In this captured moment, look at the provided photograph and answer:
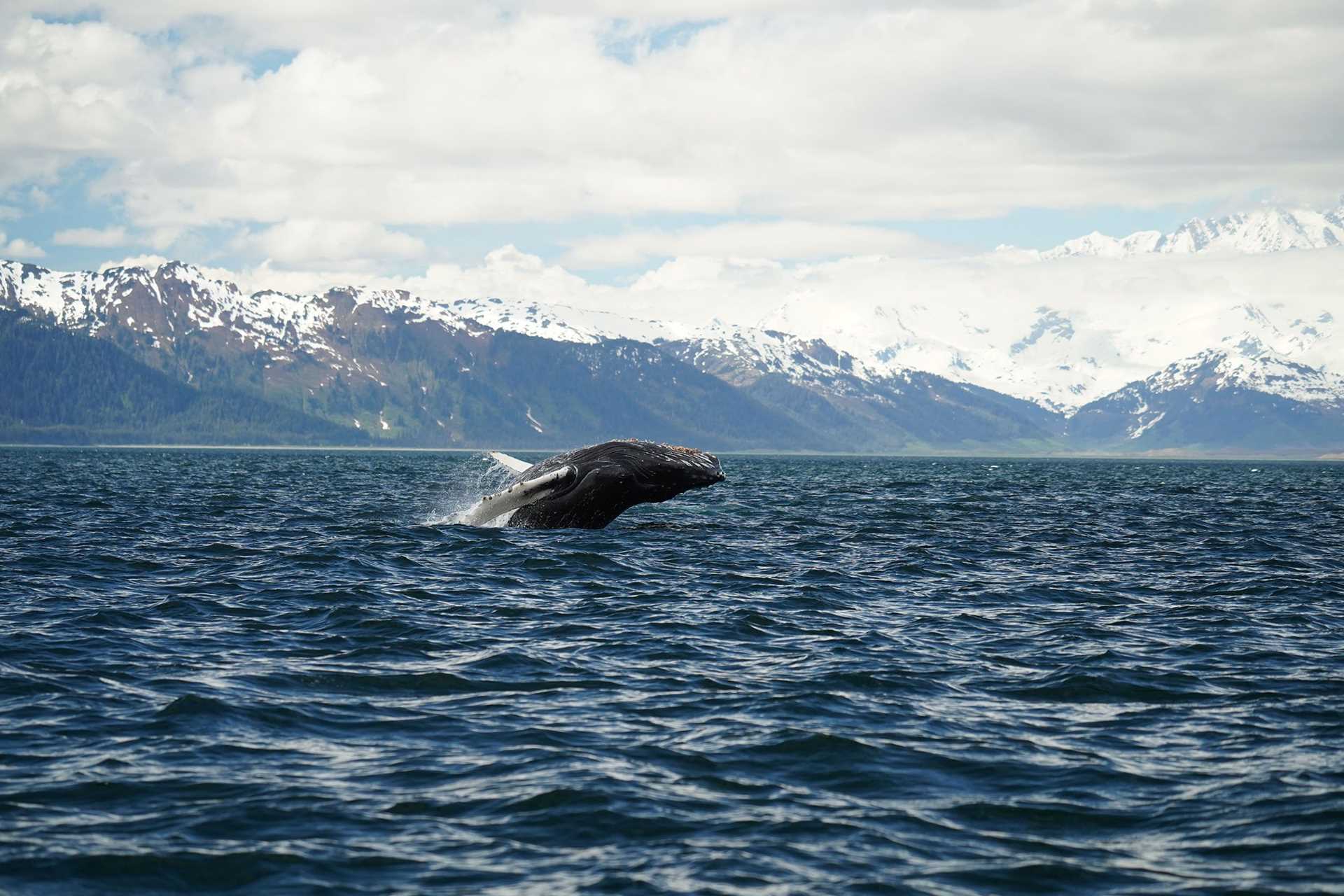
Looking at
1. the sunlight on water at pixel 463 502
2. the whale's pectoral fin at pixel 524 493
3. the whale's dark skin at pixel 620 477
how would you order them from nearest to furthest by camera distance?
1. the whale's dark skin at pixel 620 477
2. the whale's pectoral fin at pixel 524 493
3. the sunlight on water at pixel 463 502

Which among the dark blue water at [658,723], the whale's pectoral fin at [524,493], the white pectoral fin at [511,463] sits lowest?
the dark blue water at [658,723]

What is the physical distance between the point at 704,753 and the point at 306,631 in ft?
26.5

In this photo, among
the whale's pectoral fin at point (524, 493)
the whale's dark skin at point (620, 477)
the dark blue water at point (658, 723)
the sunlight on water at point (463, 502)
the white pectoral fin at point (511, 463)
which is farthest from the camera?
the sunlight on water at point (463, 502)

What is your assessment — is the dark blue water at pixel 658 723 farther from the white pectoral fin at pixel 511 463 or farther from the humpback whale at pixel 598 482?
the white pectoral fin at pixel 511 463

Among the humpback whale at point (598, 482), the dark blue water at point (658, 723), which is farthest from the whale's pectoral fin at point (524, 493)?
the dark blue water at point (658, 723)

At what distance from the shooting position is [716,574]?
26.6 meters

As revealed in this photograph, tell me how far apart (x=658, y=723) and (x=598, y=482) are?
1454 cm

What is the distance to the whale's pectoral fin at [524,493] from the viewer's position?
28.9 metres

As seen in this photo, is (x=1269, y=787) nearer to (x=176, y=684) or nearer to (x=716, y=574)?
(x=176, y=684)

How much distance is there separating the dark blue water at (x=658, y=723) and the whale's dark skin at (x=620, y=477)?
1.08m

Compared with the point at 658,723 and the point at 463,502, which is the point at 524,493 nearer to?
the point at 658,723

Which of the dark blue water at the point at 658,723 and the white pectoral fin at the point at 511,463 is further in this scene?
the white pectoral fin at the point at 511,463

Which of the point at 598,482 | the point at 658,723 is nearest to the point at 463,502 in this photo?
the point at 598,482

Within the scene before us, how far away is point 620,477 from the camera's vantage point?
27891 mm
